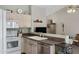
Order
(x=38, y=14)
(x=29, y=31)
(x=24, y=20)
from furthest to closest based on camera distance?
(x=38, y=14) → (x=29, y=31) → (x=24, y=20)

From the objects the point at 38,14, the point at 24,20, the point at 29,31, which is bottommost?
the point at 29,31

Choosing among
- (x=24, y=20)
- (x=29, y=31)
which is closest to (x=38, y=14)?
(x=29, y=31)

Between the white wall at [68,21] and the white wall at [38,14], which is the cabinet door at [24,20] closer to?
the white wall at [38,14]

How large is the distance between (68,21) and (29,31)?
255cm

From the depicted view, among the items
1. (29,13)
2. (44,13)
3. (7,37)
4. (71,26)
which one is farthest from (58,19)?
(7,37)

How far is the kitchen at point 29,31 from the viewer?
2.49m

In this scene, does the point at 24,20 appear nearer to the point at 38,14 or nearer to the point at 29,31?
the point at 29,31

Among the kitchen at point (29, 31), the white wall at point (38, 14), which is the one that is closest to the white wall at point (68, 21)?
the kitchen at point (29, 31)

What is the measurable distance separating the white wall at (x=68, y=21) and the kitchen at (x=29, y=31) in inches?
3.3

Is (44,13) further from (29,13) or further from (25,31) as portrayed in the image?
(25,31)

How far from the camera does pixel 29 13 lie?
16.8 ft

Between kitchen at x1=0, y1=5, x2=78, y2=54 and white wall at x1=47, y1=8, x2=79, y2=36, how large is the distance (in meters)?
0.08

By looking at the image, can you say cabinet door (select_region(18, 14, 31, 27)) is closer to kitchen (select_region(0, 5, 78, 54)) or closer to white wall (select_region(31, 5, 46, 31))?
kitchen (select_region(0, 5, 78, 54))

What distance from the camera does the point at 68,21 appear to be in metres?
6.41
